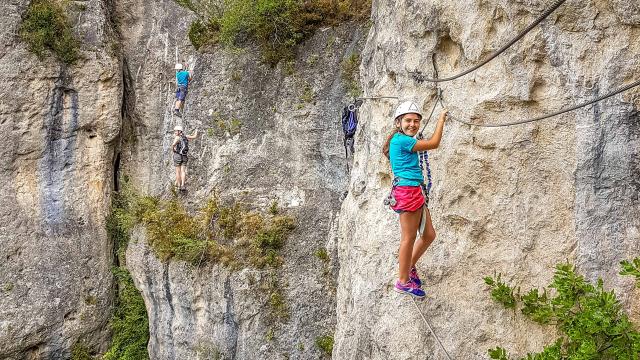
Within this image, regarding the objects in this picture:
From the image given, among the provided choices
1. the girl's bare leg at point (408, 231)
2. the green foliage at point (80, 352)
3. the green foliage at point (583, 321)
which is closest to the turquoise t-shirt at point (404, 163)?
the girl's bare leg at point (408, 231)

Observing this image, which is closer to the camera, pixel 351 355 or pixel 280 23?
pixel 351 355

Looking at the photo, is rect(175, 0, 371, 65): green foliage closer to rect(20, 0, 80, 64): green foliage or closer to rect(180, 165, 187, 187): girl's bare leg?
rect(180, 165, 187, 187): girl's bare leg

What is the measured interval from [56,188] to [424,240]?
12787 millimetres

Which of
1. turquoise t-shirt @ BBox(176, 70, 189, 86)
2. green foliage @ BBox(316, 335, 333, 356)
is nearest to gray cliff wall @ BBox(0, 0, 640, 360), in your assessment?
green foliage @ BBox(316, 335, 333, 356)

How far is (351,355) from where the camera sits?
26.3 feet

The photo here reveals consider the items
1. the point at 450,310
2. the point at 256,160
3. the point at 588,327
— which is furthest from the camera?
the point at 256,160

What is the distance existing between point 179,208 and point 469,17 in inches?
347

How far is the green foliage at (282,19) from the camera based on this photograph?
530 inches

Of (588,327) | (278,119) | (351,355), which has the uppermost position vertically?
(278,119)

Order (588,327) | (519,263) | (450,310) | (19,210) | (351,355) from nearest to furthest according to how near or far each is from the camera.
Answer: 1. (588,327)
2. (519,263)
3. (450,310)
4. (351,355)
5. (19,210)

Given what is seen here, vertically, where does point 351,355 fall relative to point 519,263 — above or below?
below

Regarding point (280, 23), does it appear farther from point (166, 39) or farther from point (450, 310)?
point (450, 310)

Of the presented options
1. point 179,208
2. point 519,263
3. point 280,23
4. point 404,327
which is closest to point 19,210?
point 179,208

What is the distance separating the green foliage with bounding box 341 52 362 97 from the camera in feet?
40.8
